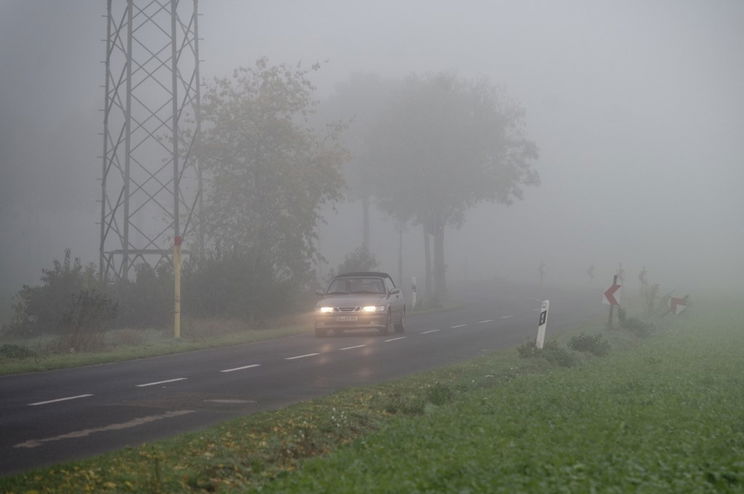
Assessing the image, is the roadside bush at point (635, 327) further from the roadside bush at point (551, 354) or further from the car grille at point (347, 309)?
the roadside bush at point (551, 354)

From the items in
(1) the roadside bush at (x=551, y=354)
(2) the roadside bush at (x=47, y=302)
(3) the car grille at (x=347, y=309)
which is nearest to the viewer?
(1) the roadside bush at (x=551, y=354)

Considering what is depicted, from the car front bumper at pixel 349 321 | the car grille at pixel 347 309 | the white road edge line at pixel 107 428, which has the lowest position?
the white road edge line at pixel 107 428

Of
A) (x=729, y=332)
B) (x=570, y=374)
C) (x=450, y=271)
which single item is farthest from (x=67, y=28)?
(x=570, y=374)

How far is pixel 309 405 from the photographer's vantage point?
11992 millimetres

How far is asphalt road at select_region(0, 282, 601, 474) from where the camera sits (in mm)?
10078

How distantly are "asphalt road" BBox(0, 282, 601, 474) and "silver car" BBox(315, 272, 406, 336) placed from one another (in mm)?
511

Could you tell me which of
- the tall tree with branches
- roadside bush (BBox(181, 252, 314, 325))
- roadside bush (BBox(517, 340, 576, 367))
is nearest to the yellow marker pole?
roadside bush (BBox(181, 252, 314, 325))

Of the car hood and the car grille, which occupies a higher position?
the car hood

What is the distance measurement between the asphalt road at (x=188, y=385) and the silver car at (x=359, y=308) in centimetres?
51

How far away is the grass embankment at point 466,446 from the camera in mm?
6945

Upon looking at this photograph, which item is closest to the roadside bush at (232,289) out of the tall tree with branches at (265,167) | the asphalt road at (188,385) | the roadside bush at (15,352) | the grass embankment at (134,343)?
the grass embankment at (134,343)

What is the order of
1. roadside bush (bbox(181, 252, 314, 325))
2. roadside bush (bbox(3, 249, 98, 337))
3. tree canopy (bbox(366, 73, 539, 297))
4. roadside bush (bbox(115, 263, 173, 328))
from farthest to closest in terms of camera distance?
1. tree canopy (bbox(366, 73, 539, 297))
2. roadside bush (bbox(181, 252, 314, 325))
3. roadside bush (bbox(115, 263, 173, 328))
4. roadside bush (bbox(3, 249, 98, 337))

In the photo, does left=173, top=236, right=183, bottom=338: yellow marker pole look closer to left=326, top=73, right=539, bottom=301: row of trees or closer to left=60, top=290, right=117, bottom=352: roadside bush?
left=60, top=290, right=117, bottom=352: roadside bush

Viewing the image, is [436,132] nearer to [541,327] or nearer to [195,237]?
[195,237]
